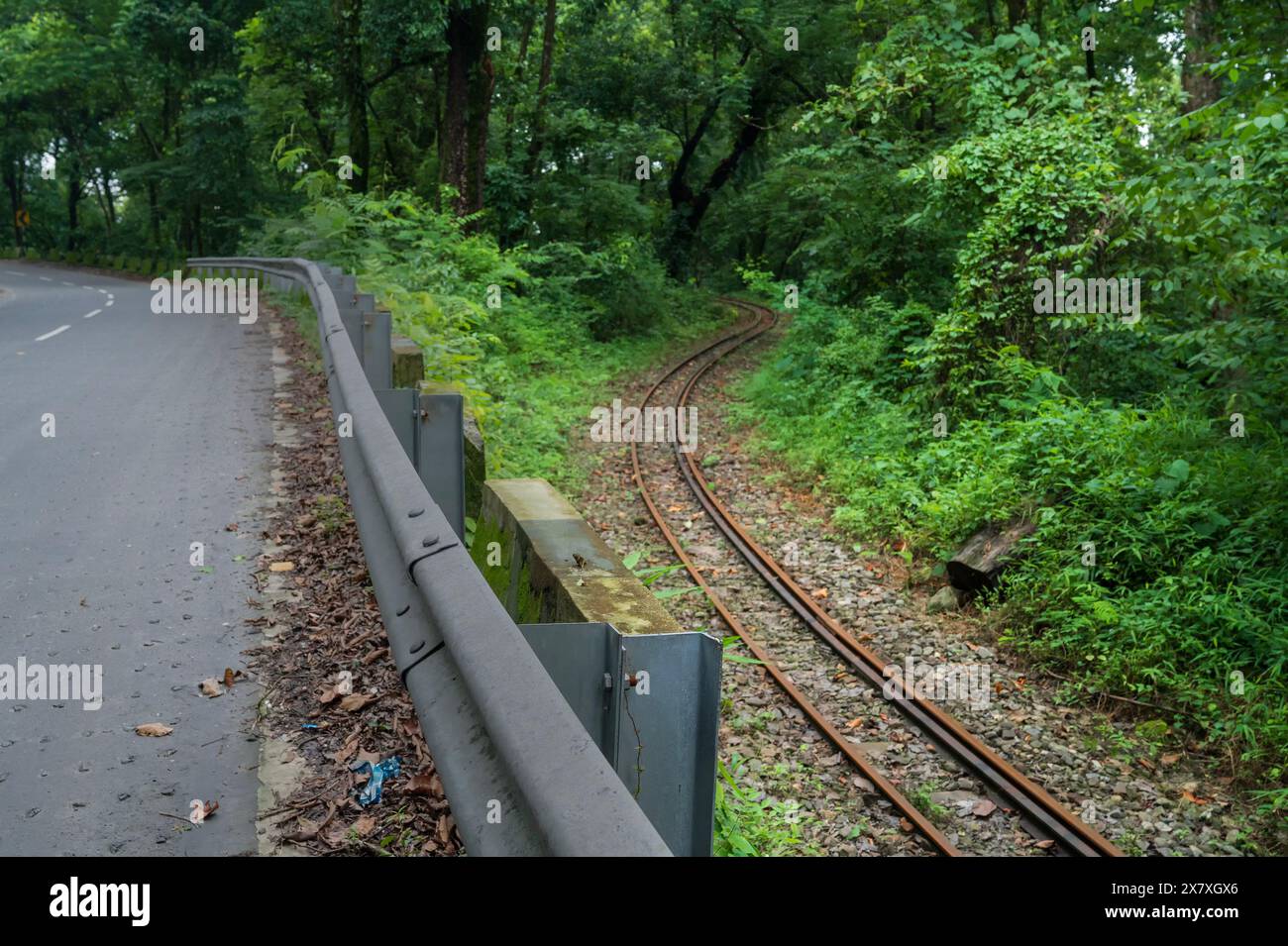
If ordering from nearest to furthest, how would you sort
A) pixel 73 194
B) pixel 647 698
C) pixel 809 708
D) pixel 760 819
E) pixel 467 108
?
pixel 647 698, pixel 760 819, pixel 809 708, pixel 467 108, pixel 73 194

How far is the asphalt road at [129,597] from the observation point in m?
2.75

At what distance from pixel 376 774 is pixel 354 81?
22.4 metres

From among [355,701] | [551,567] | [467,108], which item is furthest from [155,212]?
[551,567]

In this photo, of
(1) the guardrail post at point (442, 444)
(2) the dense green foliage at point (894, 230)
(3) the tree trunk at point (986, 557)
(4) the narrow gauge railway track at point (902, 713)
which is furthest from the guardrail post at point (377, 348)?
(3) the tree trunk at point (986, 557)

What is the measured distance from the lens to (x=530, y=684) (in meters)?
2.00

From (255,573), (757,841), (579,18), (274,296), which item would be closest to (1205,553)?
(757,841)

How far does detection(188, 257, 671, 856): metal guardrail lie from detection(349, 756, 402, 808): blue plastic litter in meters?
0.41

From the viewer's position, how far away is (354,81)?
2247cm

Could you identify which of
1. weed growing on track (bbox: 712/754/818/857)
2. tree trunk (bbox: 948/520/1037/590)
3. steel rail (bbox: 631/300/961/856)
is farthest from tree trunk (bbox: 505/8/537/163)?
weed growing on track (bbox: 712/754/818/857)

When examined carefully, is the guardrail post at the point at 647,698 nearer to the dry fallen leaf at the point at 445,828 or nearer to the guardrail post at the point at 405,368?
the dry fallen leaf at the point at 445,828

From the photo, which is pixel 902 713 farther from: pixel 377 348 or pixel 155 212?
pixel 155 212
